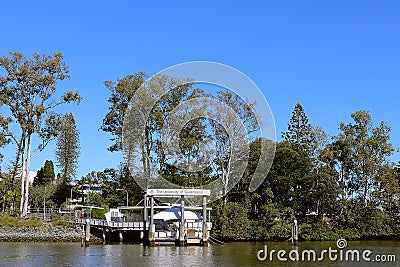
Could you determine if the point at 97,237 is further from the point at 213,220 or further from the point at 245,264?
the point at 245,264

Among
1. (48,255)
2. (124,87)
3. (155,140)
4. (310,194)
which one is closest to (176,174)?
(155,140)

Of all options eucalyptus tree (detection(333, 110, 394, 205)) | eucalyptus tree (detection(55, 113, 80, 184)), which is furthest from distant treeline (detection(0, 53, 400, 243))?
eucalyptus tree (detection(55, 113, 80, 184))

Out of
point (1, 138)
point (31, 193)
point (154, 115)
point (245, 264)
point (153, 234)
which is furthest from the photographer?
point (31, 193)

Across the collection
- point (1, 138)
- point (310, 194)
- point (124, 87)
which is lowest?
point (310, 194)

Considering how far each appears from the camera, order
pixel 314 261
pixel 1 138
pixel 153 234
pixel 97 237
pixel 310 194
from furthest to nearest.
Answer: pixel 310 194
pixel 1 138
pixel 97 237
pixel 153 234
pixel 314 261

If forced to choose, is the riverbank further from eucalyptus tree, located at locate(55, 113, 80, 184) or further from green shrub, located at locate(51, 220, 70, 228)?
eucalyptus tree, located at locate(55, 113, 80, 184)

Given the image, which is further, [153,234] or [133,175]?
[133,175]

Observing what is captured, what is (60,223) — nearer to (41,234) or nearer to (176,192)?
(41,234)

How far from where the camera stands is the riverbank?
38772mm

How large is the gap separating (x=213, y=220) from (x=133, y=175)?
7.66 meters

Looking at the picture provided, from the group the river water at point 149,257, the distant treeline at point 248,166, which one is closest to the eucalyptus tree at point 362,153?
the distant treeline at point 248,166

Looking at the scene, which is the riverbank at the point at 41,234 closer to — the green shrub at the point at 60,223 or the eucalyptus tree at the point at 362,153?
the green shrub at the point at 60,223

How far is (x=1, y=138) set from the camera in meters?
44.1

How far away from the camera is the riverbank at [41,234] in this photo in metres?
38.8
